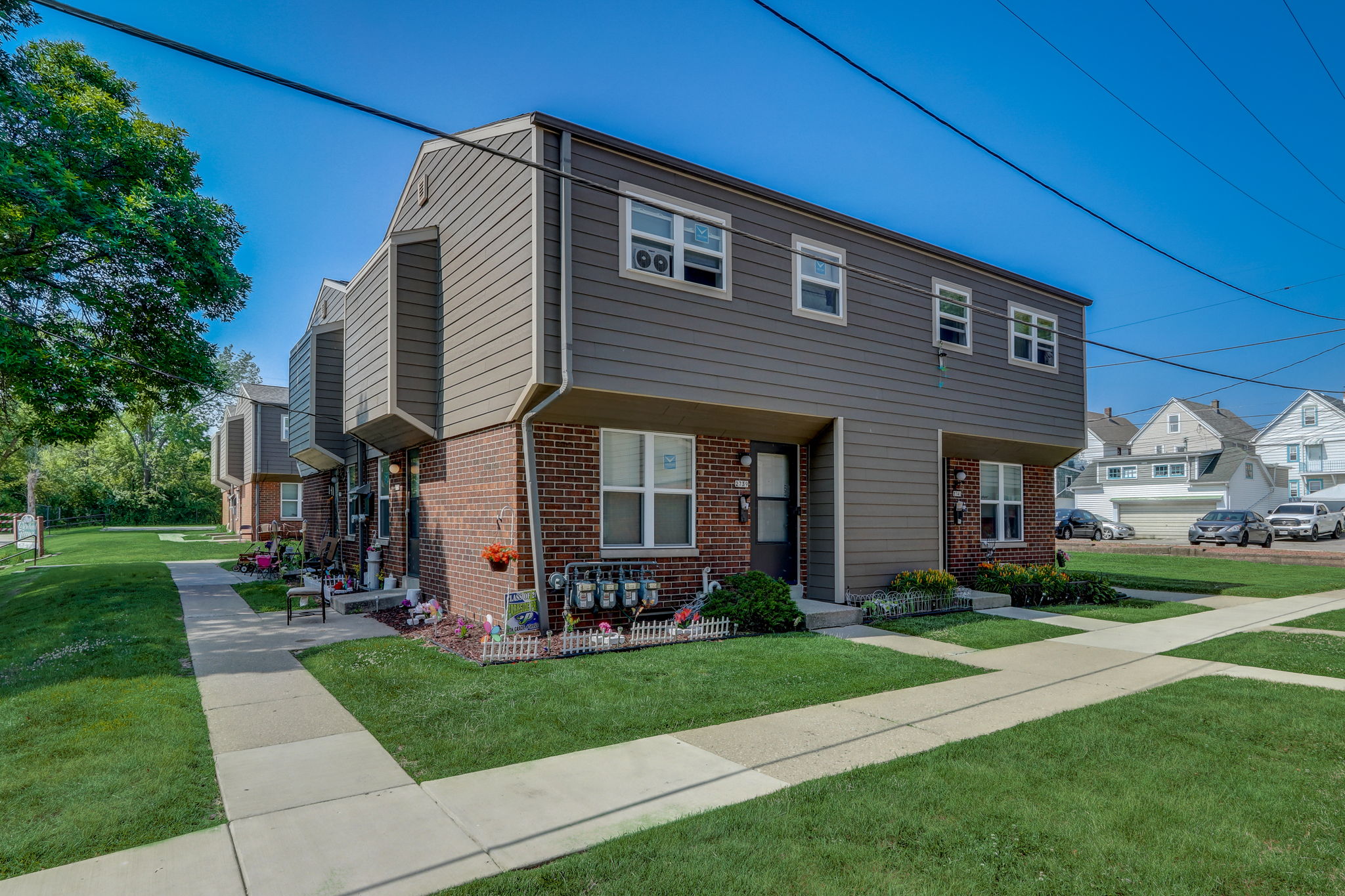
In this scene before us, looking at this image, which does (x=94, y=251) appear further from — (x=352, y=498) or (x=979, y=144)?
(x=979, y=144)

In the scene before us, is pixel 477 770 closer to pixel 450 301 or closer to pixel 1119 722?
pixel 1119 722

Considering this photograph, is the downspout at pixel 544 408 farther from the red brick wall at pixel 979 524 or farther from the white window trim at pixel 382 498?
the red brick wall at pixel 979 524

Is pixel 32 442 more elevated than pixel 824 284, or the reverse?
pixel 824 284

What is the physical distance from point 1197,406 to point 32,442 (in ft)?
184

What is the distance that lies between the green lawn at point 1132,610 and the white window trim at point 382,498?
11.0 m

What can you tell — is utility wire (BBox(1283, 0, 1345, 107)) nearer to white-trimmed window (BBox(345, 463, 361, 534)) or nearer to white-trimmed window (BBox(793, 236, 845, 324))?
white-trimmed window (BBox(793, 236, 845, 324))

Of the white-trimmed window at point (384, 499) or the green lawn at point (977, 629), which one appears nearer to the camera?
the green lawn at point (977, 629)

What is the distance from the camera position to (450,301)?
10.1m

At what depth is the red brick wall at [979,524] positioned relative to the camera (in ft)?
42.1

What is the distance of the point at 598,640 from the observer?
7922mm

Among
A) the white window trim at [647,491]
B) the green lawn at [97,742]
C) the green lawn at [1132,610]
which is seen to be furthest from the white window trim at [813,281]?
the green lawn at [97,742]

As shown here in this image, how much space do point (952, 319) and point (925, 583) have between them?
4.58m

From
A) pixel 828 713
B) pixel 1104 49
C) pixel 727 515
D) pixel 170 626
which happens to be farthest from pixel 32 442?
pixel 1104 49

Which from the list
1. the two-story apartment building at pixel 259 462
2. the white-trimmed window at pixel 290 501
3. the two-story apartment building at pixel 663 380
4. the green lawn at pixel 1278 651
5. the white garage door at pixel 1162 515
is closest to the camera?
the green lawn at pixel 1278 651
